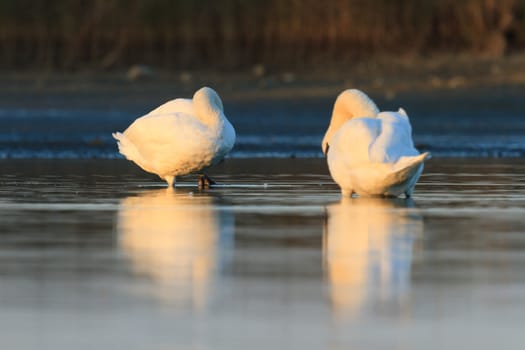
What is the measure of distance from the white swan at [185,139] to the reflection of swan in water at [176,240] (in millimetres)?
736

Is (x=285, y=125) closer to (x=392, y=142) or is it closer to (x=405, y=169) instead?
(x=392, y=142)

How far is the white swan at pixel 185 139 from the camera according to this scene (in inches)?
502

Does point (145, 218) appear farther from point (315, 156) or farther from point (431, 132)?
point (431, 132)

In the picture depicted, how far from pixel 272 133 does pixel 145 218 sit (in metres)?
11.7

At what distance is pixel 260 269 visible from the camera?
7523 millimetres

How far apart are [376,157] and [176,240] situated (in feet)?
8.88

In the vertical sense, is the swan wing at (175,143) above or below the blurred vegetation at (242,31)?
below

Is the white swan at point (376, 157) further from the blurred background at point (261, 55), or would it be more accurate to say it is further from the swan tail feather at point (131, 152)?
the blurred background at point (261, 55)

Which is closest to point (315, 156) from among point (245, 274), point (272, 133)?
point (272, 133)

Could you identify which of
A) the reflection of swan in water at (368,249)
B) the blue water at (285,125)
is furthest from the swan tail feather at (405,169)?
the blue water at (285,125)

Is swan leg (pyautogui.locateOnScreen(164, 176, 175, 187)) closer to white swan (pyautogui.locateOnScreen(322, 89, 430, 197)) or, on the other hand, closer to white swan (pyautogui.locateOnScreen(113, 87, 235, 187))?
white swan (pyautogui.locateOnScreen(113, 87, 235, 187))

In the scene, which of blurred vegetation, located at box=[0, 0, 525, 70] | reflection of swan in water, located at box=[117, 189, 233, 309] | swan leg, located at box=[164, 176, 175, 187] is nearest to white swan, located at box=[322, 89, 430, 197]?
reflection of swan in water, located at box=[117, 189, 233, 309]

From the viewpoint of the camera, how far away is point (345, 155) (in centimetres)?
1135

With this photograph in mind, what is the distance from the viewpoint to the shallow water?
5.86m
